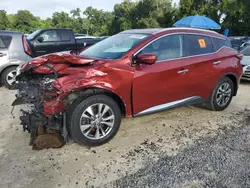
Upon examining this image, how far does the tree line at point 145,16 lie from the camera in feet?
74.7

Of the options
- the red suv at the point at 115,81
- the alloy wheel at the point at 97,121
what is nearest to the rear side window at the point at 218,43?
the red suv at the point at 115,81

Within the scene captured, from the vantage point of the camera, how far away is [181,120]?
4.36m

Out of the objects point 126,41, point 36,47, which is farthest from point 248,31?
point 126,41

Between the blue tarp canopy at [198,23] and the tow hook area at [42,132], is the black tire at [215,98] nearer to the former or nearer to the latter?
the tow hook area at [42,132]

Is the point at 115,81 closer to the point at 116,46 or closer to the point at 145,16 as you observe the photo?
the point at 116,46

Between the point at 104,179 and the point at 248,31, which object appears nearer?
the point at 104,179

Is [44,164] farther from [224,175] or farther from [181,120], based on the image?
[181,120]

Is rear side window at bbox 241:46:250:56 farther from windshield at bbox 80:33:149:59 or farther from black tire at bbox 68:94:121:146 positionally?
black tire at bbox 68:94:121:146

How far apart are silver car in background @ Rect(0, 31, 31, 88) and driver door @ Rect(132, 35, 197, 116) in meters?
4.17

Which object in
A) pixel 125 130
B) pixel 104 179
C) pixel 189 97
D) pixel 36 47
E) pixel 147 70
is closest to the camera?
pixel 104 179

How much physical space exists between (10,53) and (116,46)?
380 centimetres

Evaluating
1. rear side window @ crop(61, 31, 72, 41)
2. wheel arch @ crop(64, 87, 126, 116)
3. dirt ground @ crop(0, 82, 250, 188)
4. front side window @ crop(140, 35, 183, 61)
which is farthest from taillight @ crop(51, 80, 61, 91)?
rear side window @ crop(61, 31, 72, 41)

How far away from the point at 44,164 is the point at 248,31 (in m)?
24.2

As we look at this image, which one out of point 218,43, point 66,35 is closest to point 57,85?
point 218,43
